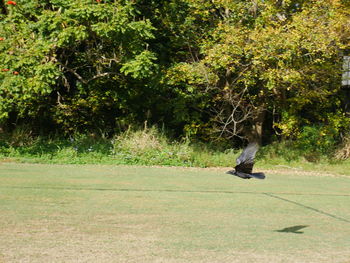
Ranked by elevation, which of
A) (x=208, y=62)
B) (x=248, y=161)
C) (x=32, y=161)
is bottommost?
(x=32, y=161)

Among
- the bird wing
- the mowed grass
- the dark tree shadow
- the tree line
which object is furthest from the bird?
the tree line

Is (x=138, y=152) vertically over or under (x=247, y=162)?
under

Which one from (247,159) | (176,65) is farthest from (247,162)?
(176,65)

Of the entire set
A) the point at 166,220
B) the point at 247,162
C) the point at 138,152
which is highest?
the point at 247,162

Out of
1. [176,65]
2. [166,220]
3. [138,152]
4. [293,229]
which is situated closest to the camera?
[293,229]

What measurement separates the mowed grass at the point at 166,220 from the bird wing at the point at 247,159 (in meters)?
0.59

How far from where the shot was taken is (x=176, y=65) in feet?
50.8

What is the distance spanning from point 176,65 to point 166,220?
10.1 m

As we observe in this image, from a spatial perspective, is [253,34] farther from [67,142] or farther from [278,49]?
[67,142]

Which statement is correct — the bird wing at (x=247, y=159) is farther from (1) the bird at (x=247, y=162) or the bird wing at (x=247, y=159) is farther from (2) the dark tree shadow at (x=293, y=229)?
(2) the dark tree shadow at (x=293, y=229)

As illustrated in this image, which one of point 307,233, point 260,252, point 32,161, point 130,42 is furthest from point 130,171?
point 260,252

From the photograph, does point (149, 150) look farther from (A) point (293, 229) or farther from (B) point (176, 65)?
(A) point (293, 229)

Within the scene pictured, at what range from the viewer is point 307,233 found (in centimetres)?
542

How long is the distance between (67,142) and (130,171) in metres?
4.46
